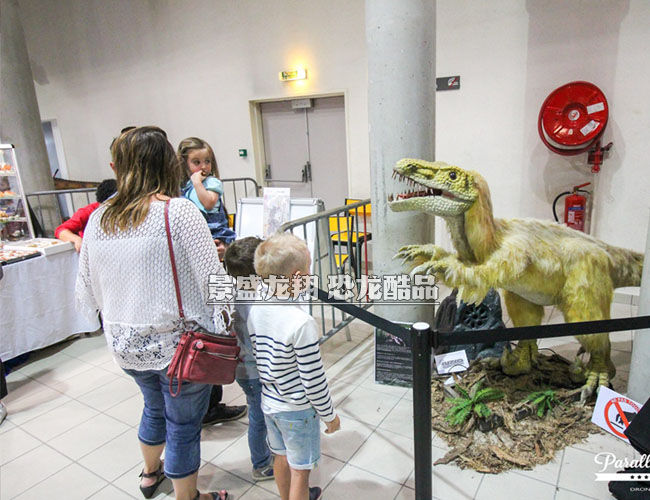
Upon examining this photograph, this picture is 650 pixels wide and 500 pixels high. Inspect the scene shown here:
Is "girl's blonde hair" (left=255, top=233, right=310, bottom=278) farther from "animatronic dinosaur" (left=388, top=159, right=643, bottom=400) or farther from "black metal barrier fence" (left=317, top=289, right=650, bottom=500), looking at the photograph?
"animatronic dinosaur" (left=388, top=159, right=643, bottom=400)

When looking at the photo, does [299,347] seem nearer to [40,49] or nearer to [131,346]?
[131,346]

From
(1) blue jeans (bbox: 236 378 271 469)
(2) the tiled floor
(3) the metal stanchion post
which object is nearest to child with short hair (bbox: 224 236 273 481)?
(1) blue jeans (bbox: 236 378 271 469)

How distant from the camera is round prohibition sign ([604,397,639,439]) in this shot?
2225mm

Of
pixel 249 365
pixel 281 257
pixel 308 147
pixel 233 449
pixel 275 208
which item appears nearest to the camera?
pixel 281 257

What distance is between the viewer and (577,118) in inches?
151

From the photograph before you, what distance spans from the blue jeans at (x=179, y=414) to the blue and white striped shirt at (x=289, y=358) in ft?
1.00

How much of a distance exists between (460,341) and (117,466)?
1923mm

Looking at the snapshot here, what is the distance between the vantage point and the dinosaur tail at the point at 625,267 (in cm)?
241

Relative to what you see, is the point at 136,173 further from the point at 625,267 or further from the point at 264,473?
the point at 625,267

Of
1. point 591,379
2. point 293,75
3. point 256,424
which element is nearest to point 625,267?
point 591,379

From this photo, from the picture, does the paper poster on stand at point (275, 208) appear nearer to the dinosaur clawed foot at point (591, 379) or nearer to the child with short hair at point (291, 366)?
the child with short hair at point (291, 366)

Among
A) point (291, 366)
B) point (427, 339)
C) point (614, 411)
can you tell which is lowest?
point (614, 411)

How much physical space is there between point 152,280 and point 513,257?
1.62 meters

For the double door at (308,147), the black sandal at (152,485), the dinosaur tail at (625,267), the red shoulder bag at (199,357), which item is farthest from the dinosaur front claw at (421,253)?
A: the double door at (308,147)
